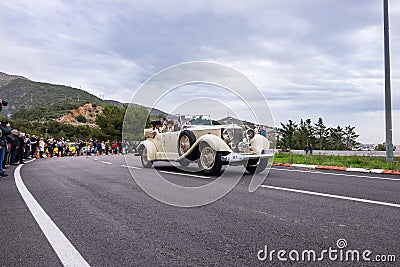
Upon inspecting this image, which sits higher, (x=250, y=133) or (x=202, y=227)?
(x=250, y=133)

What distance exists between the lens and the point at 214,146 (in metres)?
9.94

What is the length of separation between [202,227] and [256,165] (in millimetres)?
6906

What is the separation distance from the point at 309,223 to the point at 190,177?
5437mm

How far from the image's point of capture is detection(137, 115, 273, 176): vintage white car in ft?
32.7

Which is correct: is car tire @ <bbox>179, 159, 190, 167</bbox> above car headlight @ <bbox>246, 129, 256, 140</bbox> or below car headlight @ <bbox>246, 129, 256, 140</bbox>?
below

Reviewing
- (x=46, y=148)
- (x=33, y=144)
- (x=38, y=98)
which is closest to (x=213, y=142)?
(x=33, y=144)

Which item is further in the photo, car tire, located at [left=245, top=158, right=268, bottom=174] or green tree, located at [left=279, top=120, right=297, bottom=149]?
green tree, located at [left=279, top=120, right=297, bottom=149]

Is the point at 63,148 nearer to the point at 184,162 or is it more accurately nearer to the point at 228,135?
the point at 184,162

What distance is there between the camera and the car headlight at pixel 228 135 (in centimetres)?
1041

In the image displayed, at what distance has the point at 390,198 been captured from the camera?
21.2 ft

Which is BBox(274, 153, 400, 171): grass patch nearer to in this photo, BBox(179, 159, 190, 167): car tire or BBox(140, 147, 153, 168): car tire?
BBox(179, 159, 190, 167): car tire

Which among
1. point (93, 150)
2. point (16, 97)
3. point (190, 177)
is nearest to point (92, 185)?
point (190, 177)

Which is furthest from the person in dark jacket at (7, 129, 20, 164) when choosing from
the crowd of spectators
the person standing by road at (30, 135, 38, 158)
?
the person standing by road at (30, 135, 38, 158)

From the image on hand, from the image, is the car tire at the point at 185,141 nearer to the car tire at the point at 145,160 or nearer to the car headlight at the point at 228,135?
the car headlight at the point at 228,135
